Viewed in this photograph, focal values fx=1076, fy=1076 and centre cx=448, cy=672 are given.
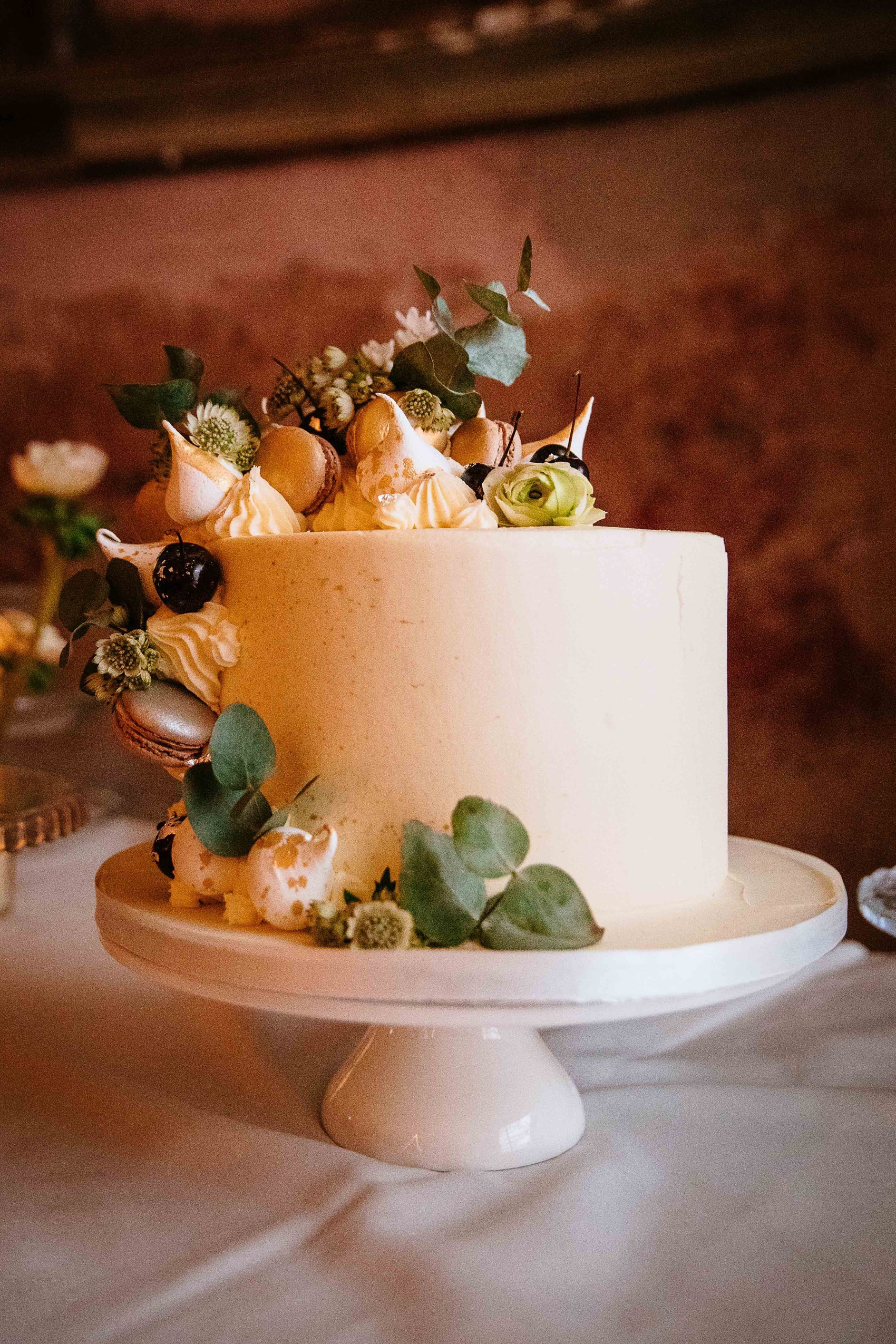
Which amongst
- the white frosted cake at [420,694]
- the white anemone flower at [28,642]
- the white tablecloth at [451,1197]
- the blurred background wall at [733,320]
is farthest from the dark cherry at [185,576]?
the blurred background wall at [733,320]

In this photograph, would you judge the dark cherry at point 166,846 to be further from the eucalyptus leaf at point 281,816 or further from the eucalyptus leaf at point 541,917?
the eucalyptus leaf at point 541,917

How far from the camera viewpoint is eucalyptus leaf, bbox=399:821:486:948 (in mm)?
932

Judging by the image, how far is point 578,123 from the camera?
7.91 feet

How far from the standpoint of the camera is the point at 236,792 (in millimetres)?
1062

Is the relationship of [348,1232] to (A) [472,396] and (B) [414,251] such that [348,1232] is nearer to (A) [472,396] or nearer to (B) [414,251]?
(A) [472,396]

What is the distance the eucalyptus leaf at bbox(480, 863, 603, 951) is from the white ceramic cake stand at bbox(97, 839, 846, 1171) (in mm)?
29

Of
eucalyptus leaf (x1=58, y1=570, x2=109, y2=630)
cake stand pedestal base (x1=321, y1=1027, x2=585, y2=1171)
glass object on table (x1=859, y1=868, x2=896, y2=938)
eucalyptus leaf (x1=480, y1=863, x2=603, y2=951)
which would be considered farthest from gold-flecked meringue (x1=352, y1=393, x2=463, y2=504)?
glass object on table (x1=859, y1=868, x2=896, y2=938)

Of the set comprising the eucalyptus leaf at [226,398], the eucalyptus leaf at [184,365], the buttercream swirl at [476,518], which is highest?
the eucalyptus leaf at [184,365]

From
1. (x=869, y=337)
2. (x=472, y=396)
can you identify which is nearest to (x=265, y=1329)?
(x=472, y=396)

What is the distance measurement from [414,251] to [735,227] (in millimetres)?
785

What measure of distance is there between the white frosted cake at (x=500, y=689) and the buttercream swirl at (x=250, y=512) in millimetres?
81

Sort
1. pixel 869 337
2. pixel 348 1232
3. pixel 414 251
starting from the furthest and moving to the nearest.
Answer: pixel 414 251 < pixel 869 337 < pixel 348 1232

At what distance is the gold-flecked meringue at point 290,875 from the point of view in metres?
0.98

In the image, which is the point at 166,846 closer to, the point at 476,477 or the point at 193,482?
the point at 193,482
